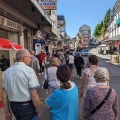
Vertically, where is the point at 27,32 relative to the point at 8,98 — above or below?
above

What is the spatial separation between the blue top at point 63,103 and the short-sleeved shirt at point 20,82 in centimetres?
39

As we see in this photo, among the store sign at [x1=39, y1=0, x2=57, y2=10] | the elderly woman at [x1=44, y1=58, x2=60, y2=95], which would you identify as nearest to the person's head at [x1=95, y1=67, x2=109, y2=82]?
Result: the elderly woman at [x1=44, y1=58, x2=60, y2=95]

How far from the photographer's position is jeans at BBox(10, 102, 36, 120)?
2.76m

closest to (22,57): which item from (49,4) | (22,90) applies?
(22,90)

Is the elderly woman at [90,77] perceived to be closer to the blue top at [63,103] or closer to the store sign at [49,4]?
the blue top at [63,103]

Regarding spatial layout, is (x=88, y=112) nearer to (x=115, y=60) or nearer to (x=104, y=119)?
(x=104, y=119)

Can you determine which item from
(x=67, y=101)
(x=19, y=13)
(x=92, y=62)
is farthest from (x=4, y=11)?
(x=67, y=101)

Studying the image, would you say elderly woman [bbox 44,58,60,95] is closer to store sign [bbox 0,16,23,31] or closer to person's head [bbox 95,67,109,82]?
person's head [bbox 95,67,109,82]

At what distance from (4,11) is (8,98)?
21.5 ft

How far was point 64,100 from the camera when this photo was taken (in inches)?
97.5

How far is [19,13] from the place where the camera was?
10.4 metres

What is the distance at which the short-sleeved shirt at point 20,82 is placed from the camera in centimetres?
270

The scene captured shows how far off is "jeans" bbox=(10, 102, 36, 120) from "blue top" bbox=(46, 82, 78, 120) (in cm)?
38

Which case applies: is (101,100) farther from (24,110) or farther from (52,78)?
(52,78)
